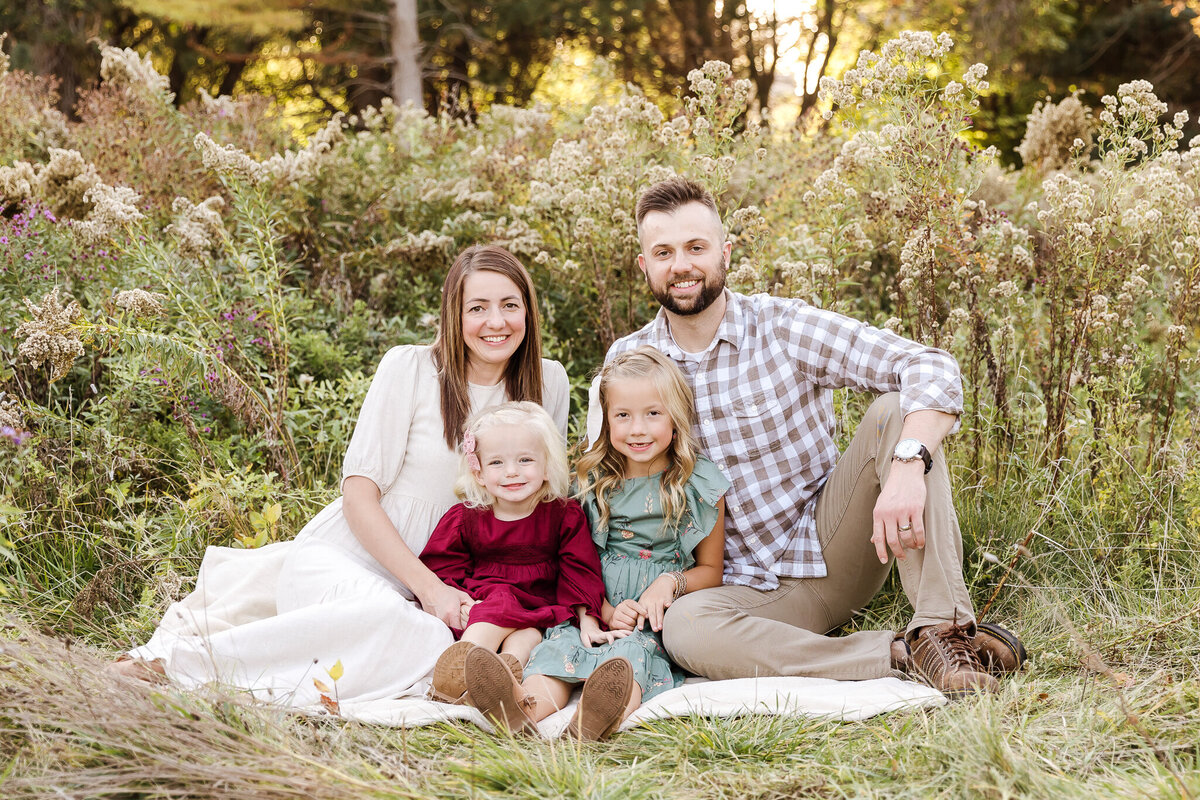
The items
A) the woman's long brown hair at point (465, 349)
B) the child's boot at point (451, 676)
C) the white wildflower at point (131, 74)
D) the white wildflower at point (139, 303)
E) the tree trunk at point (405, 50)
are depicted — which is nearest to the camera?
the child's boot at point (451, 676)

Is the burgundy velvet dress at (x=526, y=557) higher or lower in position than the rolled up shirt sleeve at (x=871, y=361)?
lower

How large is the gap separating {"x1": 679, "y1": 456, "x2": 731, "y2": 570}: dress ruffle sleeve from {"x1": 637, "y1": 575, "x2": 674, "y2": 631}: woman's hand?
15 centimetres

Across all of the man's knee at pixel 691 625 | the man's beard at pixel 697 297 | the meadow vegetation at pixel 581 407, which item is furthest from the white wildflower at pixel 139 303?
the man's knee at pixel 691 625

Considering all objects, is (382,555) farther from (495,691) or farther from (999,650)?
(999,650)

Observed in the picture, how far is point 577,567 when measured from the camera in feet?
10.7

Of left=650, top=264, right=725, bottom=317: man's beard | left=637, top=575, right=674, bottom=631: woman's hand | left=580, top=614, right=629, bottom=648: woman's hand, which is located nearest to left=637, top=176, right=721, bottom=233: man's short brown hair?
left=650, top=264, right=725, bottom=317: man's beard

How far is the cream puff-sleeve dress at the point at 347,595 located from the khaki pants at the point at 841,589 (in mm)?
840

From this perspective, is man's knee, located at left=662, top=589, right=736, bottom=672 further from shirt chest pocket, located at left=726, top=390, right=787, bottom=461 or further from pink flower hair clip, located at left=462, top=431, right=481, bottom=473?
pink flower hair clip, located at left=462, top=431, right=481, bottom=473

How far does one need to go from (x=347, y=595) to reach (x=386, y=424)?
24.3 inches

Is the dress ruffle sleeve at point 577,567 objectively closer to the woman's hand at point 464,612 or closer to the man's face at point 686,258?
the woman's hand at point 464,612

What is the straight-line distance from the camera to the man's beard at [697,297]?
337cm

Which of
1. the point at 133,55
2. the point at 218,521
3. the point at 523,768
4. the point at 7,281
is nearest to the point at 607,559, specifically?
the point at 523,768

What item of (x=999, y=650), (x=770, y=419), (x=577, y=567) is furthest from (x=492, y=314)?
(x=999, y=650)

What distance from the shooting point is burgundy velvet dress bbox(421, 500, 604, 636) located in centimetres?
322
